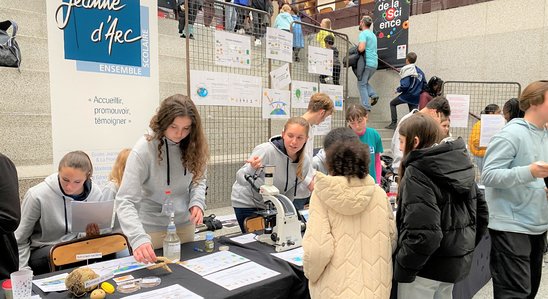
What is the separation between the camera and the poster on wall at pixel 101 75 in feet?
8.19

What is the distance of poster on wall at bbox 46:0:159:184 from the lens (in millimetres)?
2496

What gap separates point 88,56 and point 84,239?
136 cm

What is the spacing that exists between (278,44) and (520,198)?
8.77ft

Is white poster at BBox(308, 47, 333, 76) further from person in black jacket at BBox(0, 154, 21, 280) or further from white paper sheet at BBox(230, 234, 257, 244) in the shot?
person in black jacket at BBox(0, 154, 21, 280)

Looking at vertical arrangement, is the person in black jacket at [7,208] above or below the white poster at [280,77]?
below

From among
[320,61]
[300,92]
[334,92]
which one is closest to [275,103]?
[300,92]

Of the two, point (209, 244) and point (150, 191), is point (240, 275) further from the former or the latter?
point (150, 191)

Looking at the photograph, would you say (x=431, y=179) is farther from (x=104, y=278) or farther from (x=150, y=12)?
(x=150, y=12)

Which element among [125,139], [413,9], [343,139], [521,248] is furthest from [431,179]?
[413,9]

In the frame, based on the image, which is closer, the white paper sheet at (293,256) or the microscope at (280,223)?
the white paper sheet at (293,256)

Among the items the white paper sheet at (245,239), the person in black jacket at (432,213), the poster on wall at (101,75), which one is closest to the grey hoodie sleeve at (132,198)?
the white paper sheet at (245,239)

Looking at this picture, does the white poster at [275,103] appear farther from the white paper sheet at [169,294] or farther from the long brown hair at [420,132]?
the white paper sheet at [169,294]

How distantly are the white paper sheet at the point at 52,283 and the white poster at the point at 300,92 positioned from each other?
3.06m

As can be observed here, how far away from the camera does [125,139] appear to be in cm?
289
